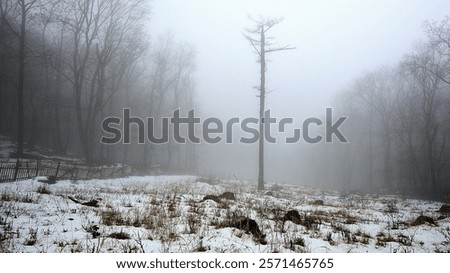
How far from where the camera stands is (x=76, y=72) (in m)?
18.8

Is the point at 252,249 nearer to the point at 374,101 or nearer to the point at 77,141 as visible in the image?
the point at 374,101

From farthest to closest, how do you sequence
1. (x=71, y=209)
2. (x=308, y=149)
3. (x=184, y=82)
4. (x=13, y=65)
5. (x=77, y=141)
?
(x=308, y=149) → (x=77, y=141) → (x=184, y=82) → (x=13, y=65) → (x=71, y=209)

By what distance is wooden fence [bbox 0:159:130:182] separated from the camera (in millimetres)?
10195

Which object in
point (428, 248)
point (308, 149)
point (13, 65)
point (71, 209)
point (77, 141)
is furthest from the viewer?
point (308, 149)

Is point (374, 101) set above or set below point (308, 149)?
above

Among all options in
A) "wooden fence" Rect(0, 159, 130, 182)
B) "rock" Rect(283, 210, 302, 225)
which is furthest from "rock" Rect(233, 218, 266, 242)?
"wooden fence" Rect(0, 159, 130, 182)

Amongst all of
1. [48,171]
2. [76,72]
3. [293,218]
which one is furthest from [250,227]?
[76,72]

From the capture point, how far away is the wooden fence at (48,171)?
10195mm

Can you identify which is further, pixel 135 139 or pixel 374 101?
pixel 135 139

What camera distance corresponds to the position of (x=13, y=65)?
29.6 meters

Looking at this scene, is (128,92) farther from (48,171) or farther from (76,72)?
(48,171)

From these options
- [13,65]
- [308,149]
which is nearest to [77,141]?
[13,65]

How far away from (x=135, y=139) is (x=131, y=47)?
67.4ft
